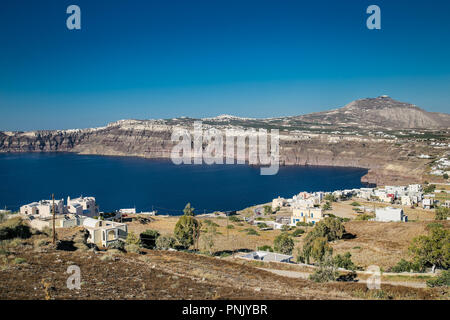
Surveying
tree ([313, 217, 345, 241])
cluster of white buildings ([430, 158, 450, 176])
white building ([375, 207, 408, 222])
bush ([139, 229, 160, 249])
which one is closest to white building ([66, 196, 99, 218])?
bush ([139, 229, 160, 249])

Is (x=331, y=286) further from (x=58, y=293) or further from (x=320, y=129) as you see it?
(x=320, y=129)

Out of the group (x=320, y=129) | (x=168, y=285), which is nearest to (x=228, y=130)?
(x=320, y=129)

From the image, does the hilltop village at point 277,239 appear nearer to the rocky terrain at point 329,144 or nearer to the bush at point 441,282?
the bush at point 441,282

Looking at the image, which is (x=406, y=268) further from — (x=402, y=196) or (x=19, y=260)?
(x=402, y=196)

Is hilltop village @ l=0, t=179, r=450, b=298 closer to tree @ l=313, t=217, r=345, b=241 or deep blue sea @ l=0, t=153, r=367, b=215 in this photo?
tree @ l=313, t=217, r=345, b=241

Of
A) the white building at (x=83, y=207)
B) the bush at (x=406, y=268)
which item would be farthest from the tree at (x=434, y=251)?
the white building at (x=83, y=207)
